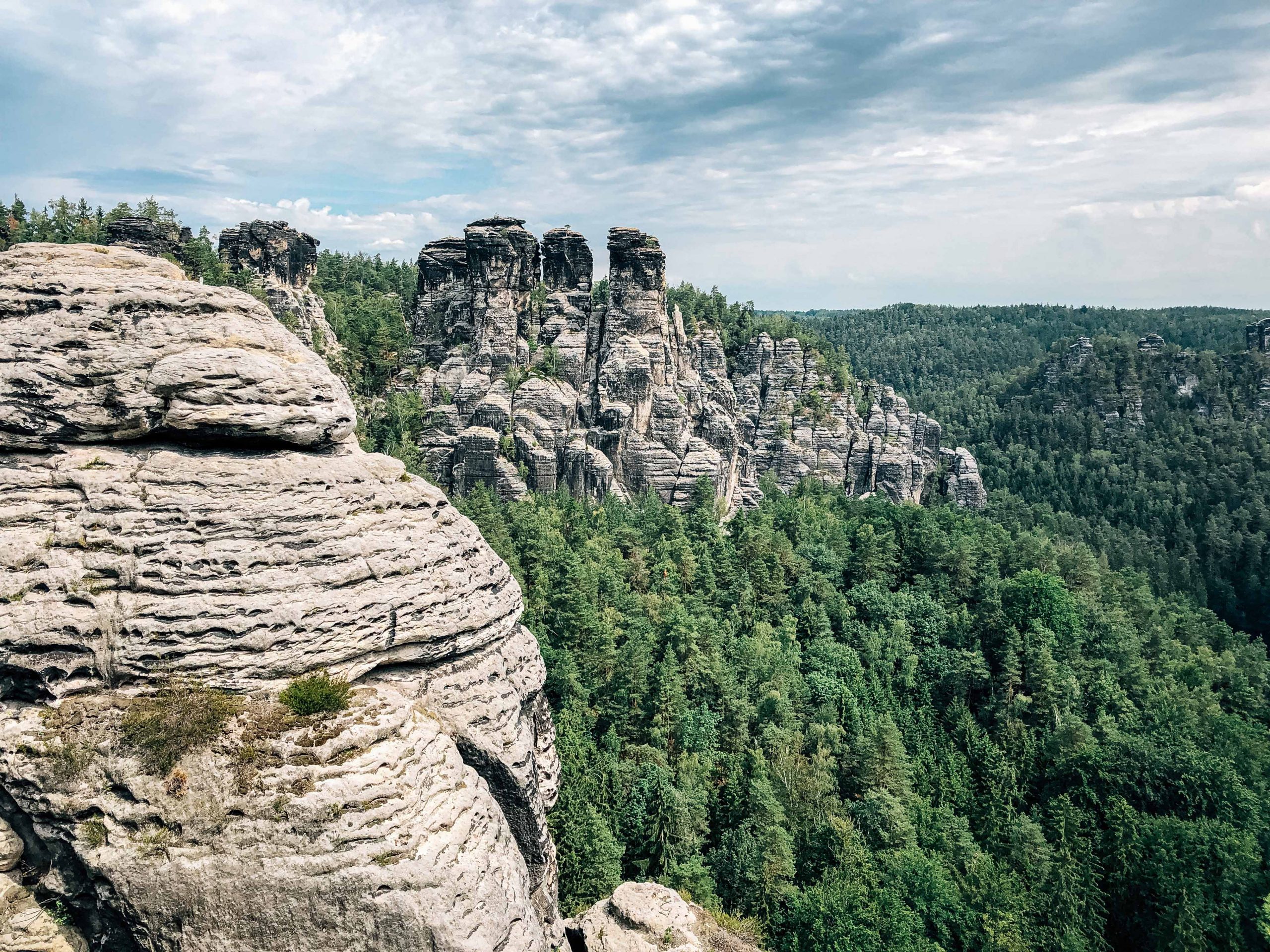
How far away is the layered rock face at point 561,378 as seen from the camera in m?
62.3

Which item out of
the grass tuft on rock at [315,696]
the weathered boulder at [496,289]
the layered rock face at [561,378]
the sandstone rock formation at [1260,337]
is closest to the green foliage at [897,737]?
the layered rock face at [561,378]

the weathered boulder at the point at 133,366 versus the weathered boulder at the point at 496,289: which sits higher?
the weathered boulder at the point at 496,289

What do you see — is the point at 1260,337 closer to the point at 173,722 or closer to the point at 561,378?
the point at 561,378

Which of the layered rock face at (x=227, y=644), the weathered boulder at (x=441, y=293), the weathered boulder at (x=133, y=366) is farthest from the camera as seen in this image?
the weathered boulder at (x=441, y=293)

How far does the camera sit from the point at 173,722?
12.6 metres

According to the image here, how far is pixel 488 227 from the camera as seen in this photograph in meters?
67.4

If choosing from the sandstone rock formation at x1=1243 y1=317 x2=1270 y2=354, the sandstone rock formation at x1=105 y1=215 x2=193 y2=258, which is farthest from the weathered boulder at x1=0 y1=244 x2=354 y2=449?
the sandstone rock formation at x1=1243 y1=317 x2=1270 y2=354

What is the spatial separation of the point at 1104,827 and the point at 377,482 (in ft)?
115

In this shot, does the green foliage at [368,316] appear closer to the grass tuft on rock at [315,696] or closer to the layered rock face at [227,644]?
the layered rock face at [227,644]

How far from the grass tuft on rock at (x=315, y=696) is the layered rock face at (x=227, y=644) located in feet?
0.93

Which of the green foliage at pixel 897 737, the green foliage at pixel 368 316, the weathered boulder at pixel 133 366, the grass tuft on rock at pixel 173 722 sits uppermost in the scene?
the green foliage at pixel 368 316

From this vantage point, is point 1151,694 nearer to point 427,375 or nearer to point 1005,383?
point 427,375

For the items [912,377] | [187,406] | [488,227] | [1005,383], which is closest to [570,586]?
[187,406]

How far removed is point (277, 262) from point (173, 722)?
71329 mm
